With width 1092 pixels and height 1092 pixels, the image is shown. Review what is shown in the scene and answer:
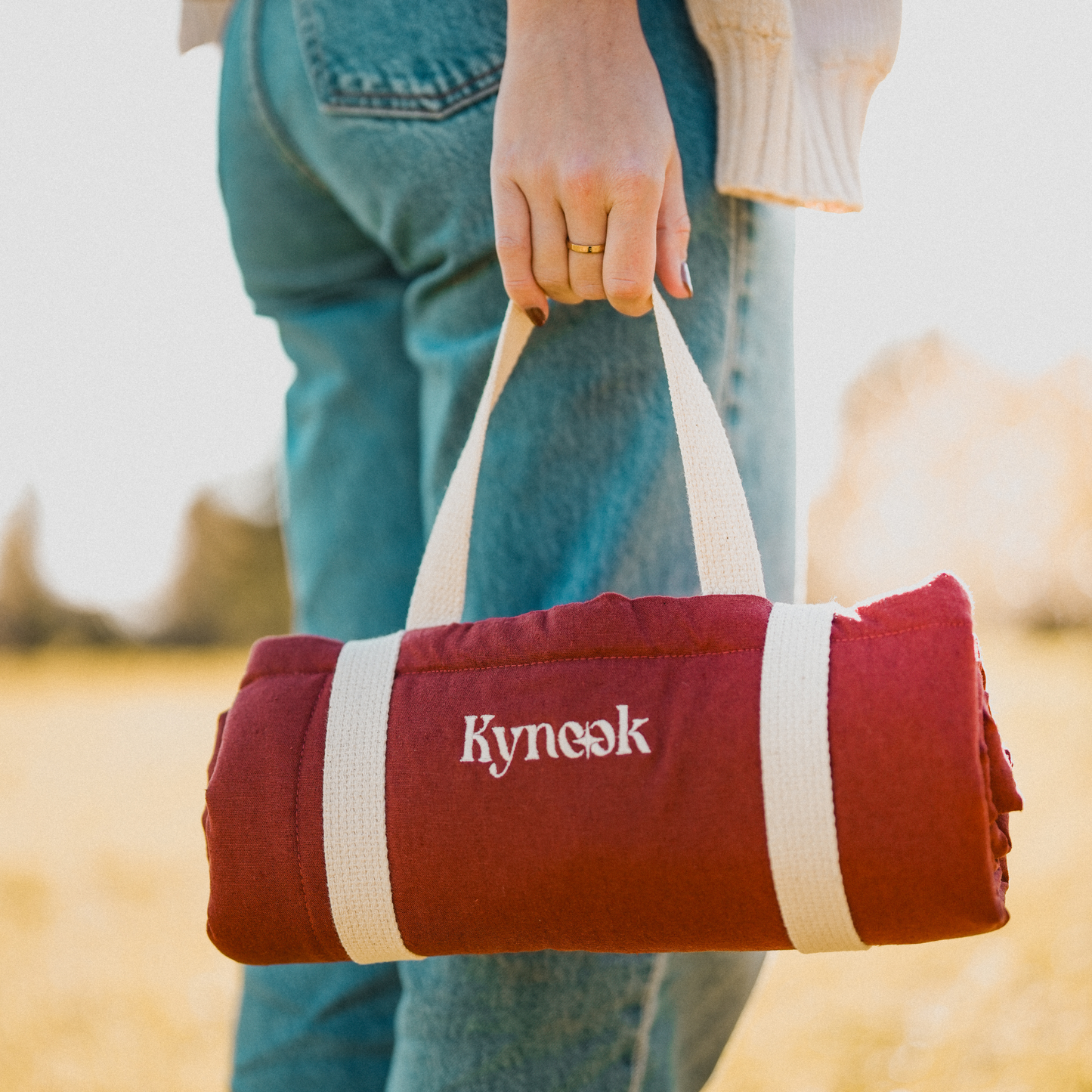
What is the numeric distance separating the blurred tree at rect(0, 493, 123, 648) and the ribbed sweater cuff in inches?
697

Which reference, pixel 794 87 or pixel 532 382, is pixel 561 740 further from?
pixel 794 87

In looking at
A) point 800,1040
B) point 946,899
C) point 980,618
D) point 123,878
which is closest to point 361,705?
point 946,899

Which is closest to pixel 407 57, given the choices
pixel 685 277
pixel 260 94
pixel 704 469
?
pixel 260 94

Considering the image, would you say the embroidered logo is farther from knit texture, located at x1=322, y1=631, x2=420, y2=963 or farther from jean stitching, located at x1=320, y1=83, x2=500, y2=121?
jean stitching, located at x1=320, y1=83, x2=500, y2=121

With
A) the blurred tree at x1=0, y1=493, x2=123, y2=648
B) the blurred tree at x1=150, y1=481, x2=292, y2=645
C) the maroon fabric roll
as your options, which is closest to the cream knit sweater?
the maroon fabric roll

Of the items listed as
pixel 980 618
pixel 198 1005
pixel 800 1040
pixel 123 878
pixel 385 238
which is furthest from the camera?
pixel 980 618

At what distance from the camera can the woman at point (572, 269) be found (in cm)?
78

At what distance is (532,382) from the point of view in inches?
35.5

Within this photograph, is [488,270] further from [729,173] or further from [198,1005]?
[198,1005]

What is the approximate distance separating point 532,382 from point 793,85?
34 centimetres

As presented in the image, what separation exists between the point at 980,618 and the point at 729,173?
47.8 feet

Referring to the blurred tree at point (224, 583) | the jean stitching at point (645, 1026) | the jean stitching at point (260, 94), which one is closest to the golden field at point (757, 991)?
the jean stitching at point (645, 1026)

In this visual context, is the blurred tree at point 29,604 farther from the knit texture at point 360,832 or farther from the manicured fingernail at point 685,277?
the manicured fingernail at point 685,277

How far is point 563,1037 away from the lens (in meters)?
0.88
